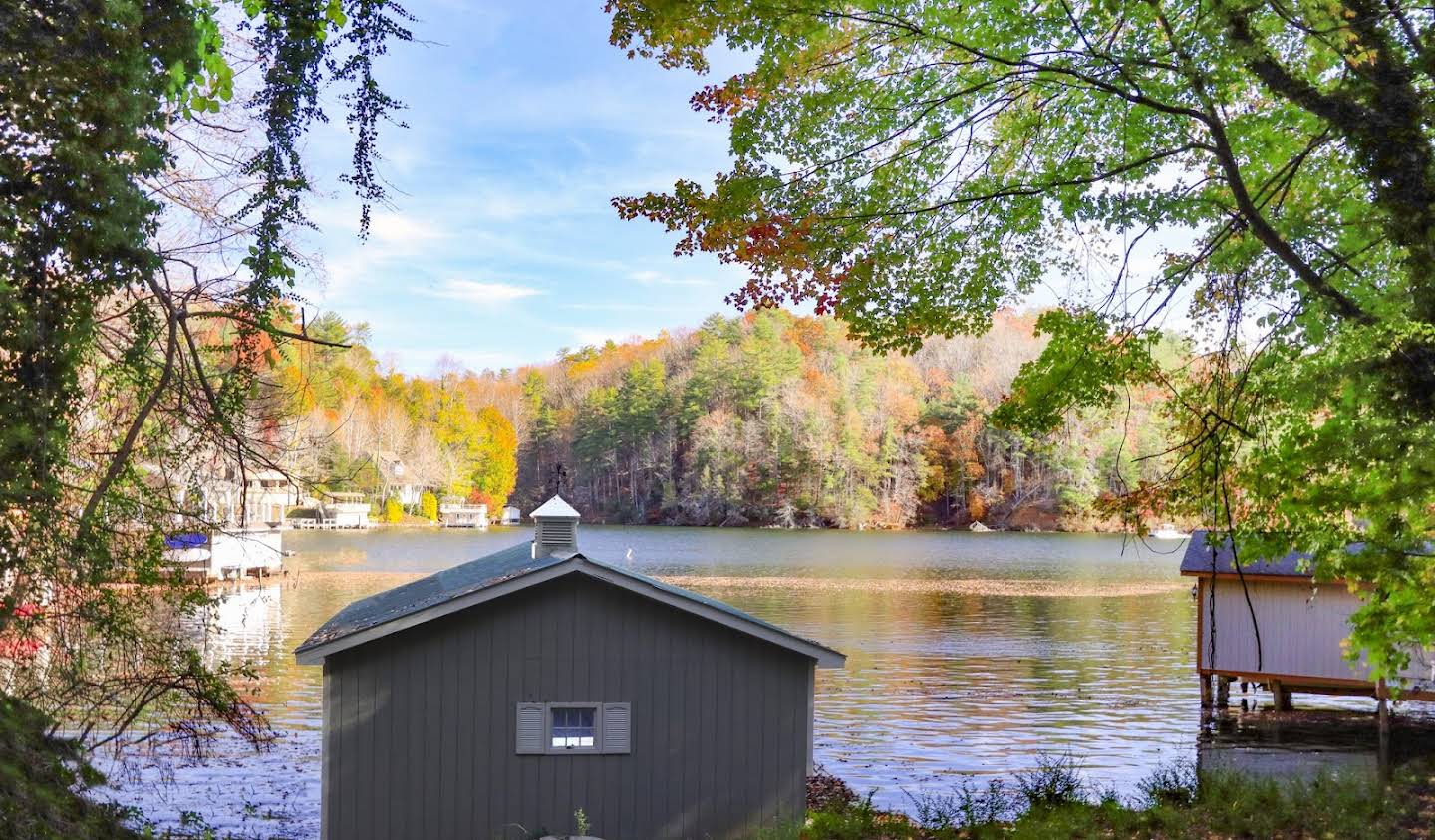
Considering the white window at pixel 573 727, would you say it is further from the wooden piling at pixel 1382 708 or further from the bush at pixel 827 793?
the wooden piling at pixel 1382 708

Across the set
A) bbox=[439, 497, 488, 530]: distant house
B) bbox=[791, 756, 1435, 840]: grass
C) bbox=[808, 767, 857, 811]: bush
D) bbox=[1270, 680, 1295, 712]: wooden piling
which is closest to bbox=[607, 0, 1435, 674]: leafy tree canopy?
bbox=[791, 756, 1435, 840]: grass

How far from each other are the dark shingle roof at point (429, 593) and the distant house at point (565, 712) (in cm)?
8

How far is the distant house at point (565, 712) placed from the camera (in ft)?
41.3

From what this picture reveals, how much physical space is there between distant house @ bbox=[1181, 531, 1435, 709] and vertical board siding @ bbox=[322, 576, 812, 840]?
41.9 feet

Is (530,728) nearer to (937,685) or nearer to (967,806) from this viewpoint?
(967,806)

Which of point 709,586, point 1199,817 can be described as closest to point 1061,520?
point 709,586

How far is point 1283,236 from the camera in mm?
9344

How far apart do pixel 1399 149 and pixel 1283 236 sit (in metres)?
1.58

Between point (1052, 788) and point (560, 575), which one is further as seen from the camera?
point (1052, 788)

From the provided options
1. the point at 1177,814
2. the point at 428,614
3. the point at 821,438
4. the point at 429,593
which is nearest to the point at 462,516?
the point at 821,438

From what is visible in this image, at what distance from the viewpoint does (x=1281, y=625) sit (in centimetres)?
2330

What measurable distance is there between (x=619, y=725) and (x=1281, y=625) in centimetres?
1617

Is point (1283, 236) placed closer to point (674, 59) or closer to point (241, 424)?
point (674, 59)

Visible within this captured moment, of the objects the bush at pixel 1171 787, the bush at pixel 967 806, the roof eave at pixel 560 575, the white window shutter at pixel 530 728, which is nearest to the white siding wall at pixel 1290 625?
the bush at pixel 1171 787
